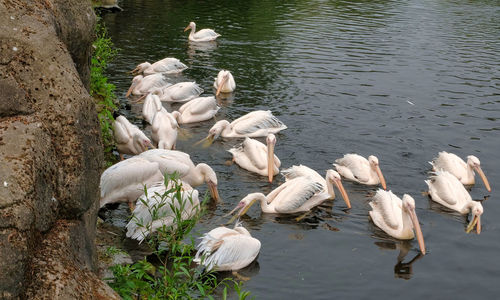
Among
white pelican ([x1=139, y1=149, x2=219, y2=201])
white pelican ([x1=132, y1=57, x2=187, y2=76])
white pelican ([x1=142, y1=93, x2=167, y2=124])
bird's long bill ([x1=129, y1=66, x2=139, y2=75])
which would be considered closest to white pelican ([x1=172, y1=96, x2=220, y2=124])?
white pelican ([x1=142, y1=93, x2=167, y2=124])

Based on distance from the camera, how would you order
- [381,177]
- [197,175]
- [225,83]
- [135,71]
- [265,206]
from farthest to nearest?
[135,71], [225,83], [381,177], [197,175], [265,206]

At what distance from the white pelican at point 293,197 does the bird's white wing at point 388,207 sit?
47 cm

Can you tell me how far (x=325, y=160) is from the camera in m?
10.0

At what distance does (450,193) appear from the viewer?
8.59 m

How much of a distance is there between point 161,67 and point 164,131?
4533 mm

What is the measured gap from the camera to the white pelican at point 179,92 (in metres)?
12.8

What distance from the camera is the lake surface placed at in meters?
7.14

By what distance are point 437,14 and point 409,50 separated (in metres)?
5.64

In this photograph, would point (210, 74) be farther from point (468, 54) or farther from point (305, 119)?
point (468, 54)

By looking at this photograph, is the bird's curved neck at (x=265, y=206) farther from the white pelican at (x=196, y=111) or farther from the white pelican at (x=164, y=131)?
the white pelican at (x=196, y=111)

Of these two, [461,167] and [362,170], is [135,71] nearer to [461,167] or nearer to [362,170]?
[362,170]

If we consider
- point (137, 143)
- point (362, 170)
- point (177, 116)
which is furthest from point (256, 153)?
point (177, 116)

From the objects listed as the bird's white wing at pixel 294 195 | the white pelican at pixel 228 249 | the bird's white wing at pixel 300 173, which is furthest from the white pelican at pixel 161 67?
the white pelican at pixel 228 249

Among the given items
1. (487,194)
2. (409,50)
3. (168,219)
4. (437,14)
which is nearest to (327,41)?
(409,50)
